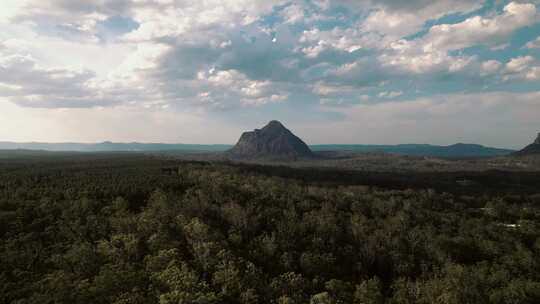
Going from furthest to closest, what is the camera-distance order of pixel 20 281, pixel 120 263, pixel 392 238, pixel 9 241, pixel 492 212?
pixel 492 212 < pixel 392 238 < pixel 9 241 < pixel 120 263 < pixel 20 281

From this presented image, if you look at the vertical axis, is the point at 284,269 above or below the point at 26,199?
below

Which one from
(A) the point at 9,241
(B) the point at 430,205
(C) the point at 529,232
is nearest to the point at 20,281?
(A) the point at 9,241

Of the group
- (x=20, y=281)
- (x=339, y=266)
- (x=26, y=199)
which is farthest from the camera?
(x=26, y=199)

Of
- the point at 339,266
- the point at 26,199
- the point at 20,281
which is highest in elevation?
the point at 26,199

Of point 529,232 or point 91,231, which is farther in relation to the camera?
point 529,232

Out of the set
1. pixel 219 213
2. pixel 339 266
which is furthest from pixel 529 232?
pixel 219 213

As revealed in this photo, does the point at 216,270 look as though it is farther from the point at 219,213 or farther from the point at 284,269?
the point at 219,213

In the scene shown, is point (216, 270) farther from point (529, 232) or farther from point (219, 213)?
point (529, 232)
